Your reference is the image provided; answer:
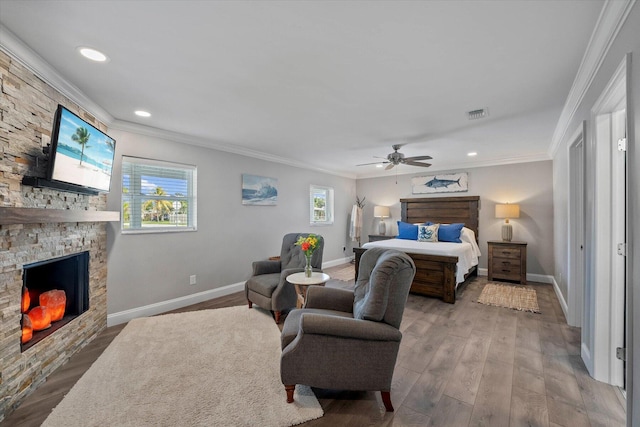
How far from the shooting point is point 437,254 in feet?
13.3

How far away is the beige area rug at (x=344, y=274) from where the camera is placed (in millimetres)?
5310

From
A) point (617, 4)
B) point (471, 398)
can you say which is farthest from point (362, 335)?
point (617, 4)

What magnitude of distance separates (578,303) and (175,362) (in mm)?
4312

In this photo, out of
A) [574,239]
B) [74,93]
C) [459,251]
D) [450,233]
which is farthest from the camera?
[450,233]

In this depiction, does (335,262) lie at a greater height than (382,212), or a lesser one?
lesser

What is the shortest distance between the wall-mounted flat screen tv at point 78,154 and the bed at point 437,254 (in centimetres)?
372

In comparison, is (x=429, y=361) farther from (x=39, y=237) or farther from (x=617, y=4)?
(x=39, y=237)

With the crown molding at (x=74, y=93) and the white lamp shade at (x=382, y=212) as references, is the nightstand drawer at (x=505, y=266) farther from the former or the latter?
the crown molding at (x=74, y=93)

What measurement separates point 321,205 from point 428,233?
2.58 metres

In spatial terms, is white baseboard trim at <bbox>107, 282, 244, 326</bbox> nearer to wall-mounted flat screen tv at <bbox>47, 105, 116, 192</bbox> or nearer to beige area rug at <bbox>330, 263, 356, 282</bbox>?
wall-mounted flat screen tv at <bbox>47, 105, 116, 192</bbox>

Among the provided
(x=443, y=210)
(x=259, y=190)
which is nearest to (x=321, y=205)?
(x=259, y=190)

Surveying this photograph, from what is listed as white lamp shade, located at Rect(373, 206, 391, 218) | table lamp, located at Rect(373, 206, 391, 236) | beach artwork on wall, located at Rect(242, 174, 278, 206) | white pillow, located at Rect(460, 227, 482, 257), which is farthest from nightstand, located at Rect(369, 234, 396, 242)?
beach artwork on wall, located at Rect(242, 174, 278, 206)

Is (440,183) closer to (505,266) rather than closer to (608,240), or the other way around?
(505,266)

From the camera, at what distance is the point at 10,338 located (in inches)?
71.2
